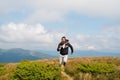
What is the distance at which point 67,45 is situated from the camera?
2716cm

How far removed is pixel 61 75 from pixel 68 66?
3.03 meters

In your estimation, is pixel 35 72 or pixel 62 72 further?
pixel 62 72

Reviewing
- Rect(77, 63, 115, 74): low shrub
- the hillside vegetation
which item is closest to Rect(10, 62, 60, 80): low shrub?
the hillside vegetation

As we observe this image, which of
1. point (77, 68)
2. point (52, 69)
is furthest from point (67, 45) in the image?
point (52, 69)

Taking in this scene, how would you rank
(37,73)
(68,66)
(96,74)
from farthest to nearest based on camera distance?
1. (68,66)
2. (96,74)
3. (37,73)

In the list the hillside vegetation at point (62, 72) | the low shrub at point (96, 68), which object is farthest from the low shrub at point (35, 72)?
the low shrub at point (96, 68)

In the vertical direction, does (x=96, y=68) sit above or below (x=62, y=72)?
above

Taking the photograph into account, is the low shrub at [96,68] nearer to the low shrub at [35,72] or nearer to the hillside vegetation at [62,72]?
the hillside vegetation at [62,72]

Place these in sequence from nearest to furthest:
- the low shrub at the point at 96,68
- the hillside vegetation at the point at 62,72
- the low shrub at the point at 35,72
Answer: the low shrub at the point at 35,72 < the hillside vegetation at the point at 62,72 < the low shrub at the point at 96,68

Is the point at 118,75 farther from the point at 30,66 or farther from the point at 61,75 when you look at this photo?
the point at 30,66

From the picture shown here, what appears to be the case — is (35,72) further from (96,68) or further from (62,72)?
(96,68)

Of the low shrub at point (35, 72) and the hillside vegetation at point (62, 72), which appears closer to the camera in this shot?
the low shrub at point (35, 72)

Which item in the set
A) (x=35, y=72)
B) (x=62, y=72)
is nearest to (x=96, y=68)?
(x=62, y=72)

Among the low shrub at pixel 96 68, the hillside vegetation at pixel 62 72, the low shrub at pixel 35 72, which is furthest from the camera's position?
the low shrub at pixel 96 68
